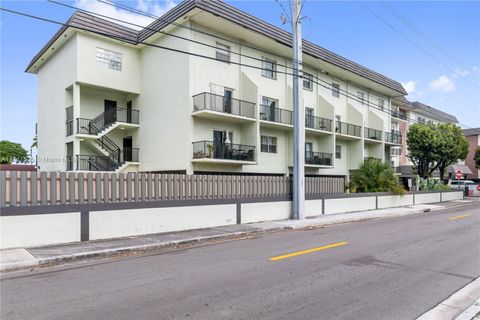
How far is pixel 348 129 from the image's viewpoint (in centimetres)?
3531

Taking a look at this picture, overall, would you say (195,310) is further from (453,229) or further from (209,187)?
(453,229)

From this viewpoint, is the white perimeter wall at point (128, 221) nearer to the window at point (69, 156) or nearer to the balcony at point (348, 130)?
the window at point (69, 156)

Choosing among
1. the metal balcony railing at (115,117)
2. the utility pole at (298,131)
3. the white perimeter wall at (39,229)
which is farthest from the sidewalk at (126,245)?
the metal balcony railing at (115,117)

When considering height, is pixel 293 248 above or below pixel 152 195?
below

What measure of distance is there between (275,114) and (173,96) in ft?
25.5

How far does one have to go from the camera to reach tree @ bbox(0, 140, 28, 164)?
64250 mm

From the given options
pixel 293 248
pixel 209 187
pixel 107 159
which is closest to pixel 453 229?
pixel 293 248

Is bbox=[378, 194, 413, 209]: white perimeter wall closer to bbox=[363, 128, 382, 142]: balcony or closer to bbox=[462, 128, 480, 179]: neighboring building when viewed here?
bbox=[363, 128, 382, 142]: balcony

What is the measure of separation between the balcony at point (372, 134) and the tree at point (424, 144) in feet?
11.2

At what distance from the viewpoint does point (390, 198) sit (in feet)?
85.0

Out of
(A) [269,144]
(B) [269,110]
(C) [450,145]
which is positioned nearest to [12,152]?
(A) [269,144]

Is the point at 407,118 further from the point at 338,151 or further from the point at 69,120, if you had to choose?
the point at 69,120

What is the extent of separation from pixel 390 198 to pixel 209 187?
1614cm

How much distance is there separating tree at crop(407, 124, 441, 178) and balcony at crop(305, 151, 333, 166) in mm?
12063
